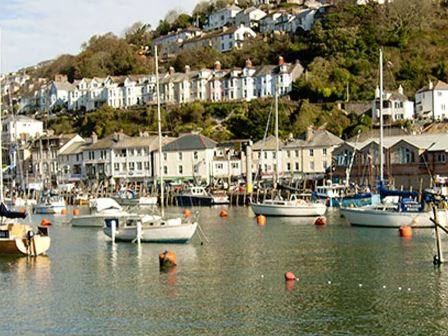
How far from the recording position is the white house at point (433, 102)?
106 m

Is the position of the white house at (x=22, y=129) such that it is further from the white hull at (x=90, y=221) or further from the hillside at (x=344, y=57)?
the white hull at (x=90, y=221)

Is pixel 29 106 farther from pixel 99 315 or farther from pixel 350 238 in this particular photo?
pixel 99 315

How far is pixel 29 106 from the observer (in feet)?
555

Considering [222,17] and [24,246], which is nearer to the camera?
[24,246]

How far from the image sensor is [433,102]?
10556 cm

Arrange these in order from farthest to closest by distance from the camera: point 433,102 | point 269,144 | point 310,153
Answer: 1. point 433,102
2. point 269,144
3. point 310,153

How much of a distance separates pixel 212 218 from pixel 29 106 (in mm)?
112616

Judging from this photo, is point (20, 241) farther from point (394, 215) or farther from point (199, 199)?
point (199, 199)

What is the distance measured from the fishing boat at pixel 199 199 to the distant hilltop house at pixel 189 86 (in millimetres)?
33155

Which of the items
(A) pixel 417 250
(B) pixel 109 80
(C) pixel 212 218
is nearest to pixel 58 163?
(B) pixel 109 80

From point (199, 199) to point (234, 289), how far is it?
57.4 m

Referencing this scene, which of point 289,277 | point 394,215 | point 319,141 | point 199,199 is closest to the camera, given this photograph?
point 289,277

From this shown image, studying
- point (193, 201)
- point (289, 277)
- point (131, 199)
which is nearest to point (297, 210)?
point (193, 201)

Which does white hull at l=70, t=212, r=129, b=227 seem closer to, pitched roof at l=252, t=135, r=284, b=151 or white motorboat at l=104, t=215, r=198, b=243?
white motorboat at l=104, t=215, r=198, b=243
